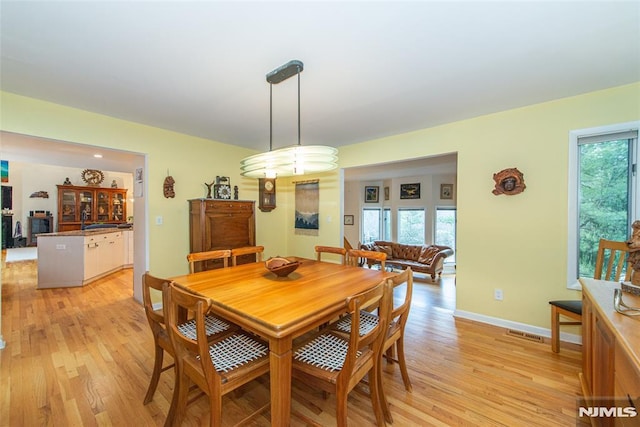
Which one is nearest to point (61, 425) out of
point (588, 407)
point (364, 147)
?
point (588, 407)

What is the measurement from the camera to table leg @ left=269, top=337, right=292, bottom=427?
1.20 metres

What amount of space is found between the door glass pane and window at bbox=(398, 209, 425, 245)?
14.1ft

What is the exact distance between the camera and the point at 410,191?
706cm

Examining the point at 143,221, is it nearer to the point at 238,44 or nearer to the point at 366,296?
the point at 238,44

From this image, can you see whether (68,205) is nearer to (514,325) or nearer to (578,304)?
(514,325)

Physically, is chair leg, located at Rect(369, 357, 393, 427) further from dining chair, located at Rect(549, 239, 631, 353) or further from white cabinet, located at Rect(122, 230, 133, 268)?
white cabinet, located at Rect(122, 230, 133, 268)

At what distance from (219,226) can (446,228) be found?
555 cm

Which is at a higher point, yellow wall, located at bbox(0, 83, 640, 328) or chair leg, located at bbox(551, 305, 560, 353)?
yellow wall, located at bbox(0, 83, 640, 328)

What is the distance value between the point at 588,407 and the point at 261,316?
210 centimetres

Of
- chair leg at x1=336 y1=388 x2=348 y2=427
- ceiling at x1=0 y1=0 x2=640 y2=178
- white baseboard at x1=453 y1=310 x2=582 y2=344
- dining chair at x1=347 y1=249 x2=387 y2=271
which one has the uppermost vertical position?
ceiling at x1=0 y1=0 x2=640 y2=178

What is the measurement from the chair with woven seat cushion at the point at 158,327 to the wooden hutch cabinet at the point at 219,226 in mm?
1638

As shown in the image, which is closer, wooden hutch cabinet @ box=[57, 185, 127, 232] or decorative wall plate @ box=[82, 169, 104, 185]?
wooden hutch cabinet @ box=[57, 185, 127, 232]

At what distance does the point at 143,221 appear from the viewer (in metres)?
3.39

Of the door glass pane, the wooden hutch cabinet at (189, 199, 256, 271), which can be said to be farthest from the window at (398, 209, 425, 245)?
the wooden hutch cabinet at (189, 199, 256, 271)
